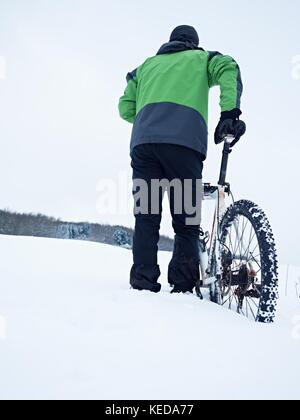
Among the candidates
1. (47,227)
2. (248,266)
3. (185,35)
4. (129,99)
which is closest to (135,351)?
(248,266)

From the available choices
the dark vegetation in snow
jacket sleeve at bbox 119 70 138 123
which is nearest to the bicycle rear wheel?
jacket sleeve at bbox 119 70 138 123

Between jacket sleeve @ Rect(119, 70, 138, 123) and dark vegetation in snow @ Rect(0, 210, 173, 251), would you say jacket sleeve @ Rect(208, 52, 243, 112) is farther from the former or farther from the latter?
dark vegetation in snow @ Rect(0, 210, 173, 251)

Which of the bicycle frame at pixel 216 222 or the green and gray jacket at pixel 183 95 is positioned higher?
the green and gray jacket at pixel 183 95

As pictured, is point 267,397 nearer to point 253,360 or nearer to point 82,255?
point 253,360

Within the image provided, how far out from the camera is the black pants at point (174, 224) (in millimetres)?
2070

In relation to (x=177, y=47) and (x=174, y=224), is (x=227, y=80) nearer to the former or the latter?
(x=177, y=47)

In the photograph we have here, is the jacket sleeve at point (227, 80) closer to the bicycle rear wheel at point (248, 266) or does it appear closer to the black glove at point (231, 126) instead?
the black glove at point (231, 126)

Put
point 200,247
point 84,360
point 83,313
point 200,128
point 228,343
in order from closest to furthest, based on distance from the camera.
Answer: point 84,360
point 228,343
point 83,313
point 200,128
point 200,247

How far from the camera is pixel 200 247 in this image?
2342 millimetres

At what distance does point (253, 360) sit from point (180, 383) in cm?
30

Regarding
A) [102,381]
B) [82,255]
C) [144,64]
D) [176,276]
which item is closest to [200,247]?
[176,276]

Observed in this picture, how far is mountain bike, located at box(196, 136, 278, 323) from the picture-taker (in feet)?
4.98

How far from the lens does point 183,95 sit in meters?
2.11

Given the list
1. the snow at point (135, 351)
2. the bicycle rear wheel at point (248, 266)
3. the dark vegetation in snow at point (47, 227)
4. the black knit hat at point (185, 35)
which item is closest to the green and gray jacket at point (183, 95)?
the black knit hat at point (185, 35)
